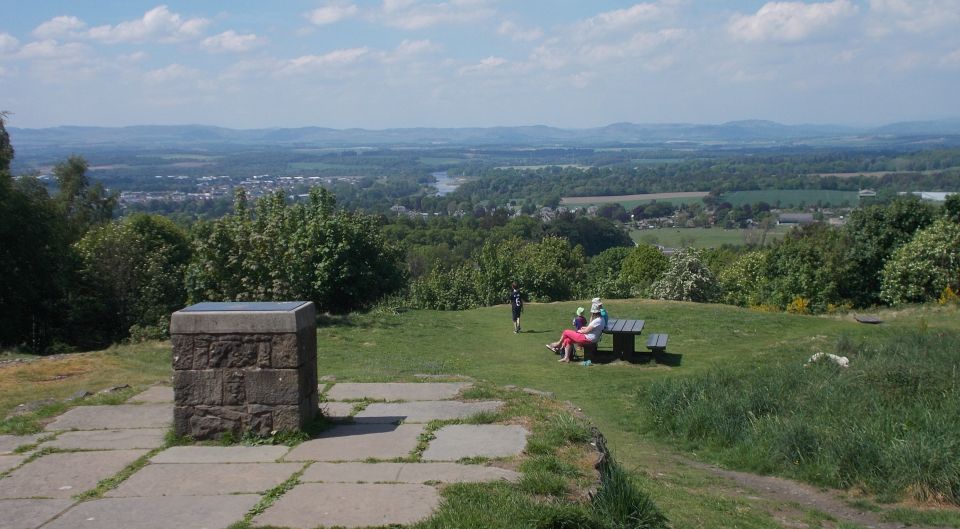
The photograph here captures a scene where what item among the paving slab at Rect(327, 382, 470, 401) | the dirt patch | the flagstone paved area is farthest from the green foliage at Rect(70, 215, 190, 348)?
the dirt patch

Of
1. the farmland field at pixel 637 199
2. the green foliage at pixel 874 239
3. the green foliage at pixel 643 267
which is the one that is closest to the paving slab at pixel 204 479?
the green foliage at pixel 874 239

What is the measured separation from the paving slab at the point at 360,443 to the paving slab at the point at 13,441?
8.95 feet

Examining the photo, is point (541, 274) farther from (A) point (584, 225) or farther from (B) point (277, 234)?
(A) point (584, 225)

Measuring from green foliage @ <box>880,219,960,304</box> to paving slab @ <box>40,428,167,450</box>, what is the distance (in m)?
34.9

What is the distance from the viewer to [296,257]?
2277cm

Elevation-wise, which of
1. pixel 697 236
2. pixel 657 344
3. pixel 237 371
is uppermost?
pixel 237 371

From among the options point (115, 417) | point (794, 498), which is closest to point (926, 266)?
point (794, 498)

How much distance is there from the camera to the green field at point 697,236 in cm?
9862

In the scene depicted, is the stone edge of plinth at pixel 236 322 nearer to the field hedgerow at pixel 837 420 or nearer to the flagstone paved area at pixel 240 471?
the flagstone paved area at pixel 240 471

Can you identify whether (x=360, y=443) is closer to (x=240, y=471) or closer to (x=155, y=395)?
(x=240, y=471)

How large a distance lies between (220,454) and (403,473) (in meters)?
1.95

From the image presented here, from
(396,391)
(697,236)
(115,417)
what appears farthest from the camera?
(697,236)

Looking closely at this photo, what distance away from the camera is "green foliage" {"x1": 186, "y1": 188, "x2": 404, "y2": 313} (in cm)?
2231

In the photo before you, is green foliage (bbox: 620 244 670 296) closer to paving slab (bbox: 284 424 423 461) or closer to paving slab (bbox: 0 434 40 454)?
paving slab (bbox: 284 424 423 461)
